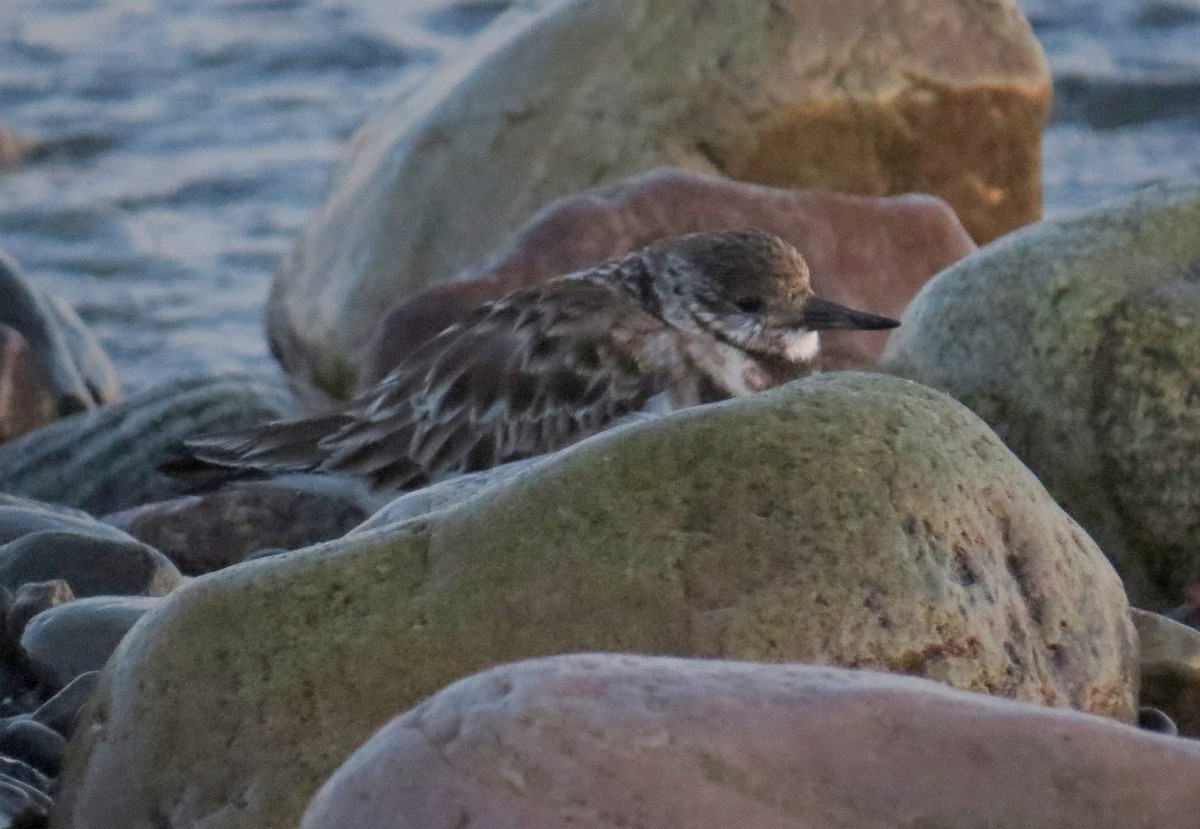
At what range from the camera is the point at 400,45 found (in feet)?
40.5

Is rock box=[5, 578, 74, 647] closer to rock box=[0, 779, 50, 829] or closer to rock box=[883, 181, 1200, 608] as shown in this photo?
rock box=[0, 779, 50, 829]

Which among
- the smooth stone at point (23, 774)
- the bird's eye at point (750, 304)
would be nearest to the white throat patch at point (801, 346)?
the bird's eye at point (750, 304)

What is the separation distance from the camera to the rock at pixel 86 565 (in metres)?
4.52

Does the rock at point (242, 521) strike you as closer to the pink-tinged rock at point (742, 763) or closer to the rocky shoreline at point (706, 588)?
the rocky shoreline at point (706, 588)

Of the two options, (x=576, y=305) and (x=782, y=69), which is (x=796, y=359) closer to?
(x=576, y=305)

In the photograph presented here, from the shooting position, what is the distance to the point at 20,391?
24.0 feet

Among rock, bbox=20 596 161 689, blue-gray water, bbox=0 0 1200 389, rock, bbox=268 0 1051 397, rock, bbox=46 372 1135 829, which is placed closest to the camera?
rock, bbox=46 372 1135 829

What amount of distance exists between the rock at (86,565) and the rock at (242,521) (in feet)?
3.13

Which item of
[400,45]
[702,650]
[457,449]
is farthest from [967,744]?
[400,45]

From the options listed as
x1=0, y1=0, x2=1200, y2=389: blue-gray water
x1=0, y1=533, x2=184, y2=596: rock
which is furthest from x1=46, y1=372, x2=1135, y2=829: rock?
x1=0, y1=0, x2=1200, y2=389: blue-gray water

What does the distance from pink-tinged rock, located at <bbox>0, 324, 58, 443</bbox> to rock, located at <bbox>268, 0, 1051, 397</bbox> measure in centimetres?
85

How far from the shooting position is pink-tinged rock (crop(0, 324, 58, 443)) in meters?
7.24

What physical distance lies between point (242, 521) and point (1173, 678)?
8.34 ft

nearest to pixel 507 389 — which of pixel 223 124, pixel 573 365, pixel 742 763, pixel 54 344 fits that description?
pixel 573 365
